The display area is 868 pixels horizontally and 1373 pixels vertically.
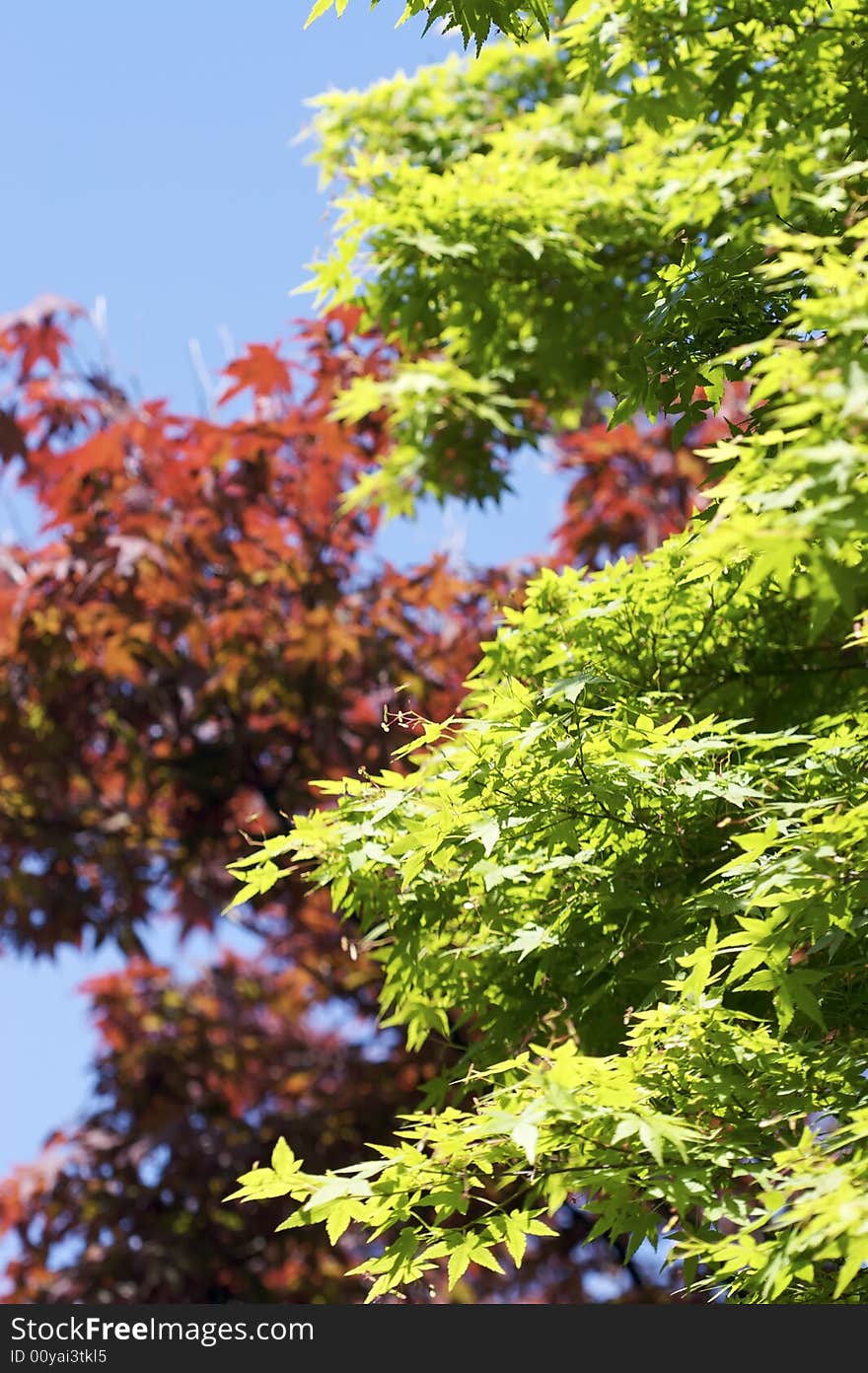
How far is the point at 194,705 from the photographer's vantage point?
7980 millimetres

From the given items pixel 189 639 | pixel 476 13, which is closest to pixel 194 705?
pixel 189 639

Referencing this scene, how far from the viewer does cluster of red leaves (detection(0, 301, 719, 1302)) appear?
25.9ft

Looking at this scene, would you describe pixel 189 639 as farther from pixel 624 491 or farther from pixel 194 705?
pixel 624 491

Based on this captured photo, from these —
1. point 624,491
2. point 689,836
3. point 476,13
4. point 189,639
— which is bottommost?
point 689,836

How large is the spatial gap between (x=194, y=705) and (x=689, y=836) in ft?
14.9

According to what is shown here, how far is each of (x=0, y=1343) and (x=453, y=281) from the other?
492 cm

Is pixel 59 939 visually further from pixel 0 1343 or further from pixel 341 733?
pixel 0 1343

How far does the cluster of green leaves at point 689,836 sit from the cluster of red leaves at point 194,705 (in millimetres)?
3197

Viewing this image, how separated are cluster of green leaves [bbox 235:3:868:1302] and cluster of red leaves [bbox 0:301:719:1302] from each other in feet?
10.5

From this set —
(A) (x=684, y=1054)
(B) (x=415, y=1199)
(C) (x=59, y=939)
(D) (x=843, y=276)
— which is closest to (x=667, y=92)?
(D) (x=843, y=276)

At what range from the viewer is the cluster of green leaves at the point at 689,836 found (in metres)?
2.85

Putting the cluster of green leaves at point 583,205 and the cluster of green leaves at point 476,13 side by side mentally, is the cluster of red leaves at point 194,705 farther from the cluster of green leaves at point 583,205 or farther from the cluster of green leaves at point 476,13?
the cluster of green leaves at point 476,13

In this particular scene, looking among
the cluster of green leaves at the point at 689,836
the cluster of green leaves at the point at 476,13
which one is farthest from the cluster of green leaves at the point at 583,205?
the cluster of green leaves at the point at 476,13

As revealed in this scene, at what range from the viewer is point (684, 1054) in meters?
3.37
